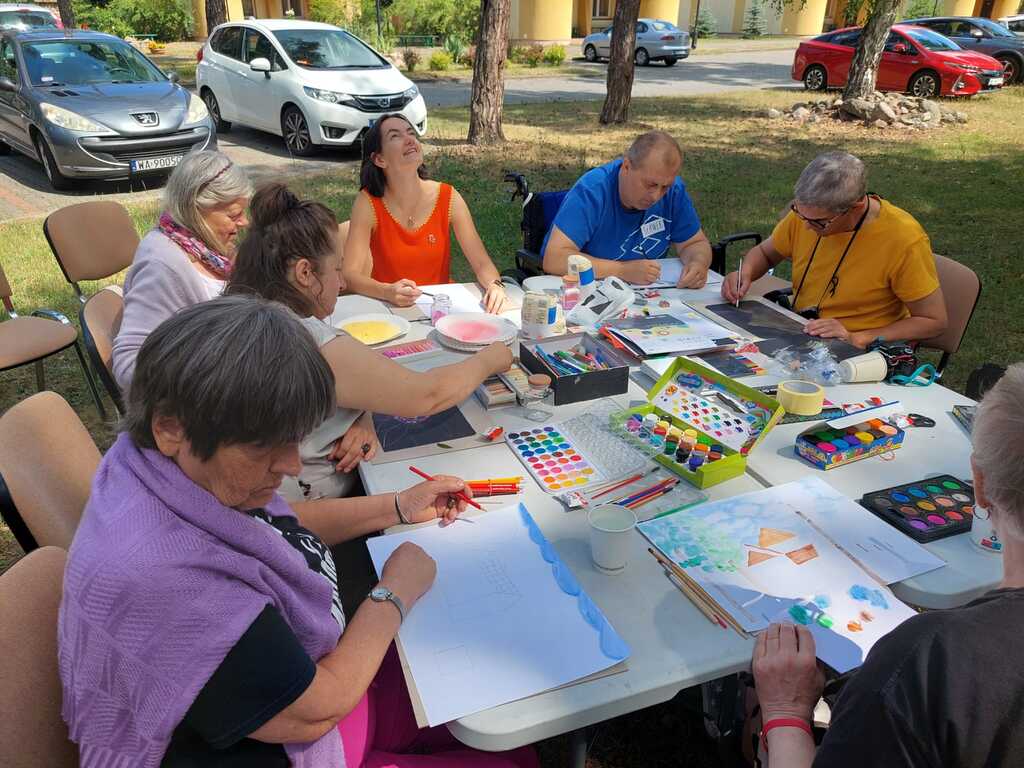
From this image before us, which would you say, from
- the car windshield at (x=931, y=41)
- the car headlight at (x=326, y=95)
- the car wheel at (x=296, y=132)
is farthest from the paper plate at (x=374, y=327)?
the car windshield at (x=931, y=41)

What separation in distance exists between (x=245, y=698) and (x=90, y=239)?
145 inches

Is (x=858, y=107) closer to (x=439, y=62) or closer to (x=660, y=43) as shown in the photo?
(x=660, y=43)

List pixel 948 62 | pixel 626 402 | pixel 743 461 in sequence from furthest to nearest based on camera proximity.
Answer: pixel 948 62 → pixel 626 402 → pixel 743 461

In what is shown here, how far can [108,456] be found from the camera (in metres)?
1.21

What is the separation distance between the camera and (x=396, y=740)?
1.53 m

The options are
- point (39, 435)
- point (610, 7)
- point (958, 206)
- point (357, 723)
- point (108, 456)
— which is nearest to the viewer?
point (108, 456)

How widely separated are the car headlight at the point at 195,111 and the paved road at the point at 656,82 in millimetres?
6420

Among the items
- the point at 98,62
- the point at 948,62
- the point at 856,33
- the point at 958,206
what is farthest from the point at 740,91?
the point at 98,62

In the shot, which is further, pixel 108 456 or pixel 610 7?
pixel 610 7

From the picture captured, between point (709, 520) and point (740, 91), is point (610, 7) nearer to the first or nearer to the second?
point (740, 91)

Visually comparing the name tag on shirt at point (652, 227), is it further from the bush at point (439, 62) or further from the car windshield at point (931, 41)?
the bush at point (439, 62)

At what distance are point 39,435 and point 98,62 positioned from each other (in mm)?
8149

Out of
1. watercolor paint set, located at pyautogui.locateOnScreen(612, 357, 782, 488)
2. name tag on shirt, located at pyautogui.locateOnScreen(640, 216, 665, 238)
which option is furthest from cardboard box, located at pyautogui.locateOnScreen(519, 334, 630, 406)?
name tag on shirt, located at pyautogui.locateOnScreen(640, 216, 665, 238)

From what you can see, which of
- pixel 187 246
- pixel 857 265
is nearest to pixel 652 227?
pixel 857 265
